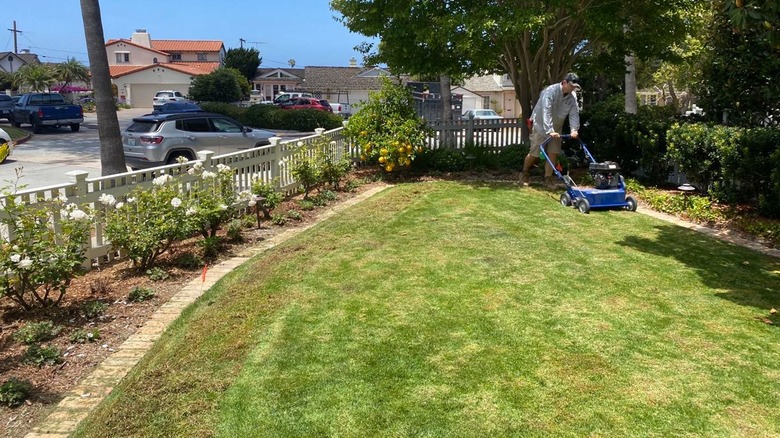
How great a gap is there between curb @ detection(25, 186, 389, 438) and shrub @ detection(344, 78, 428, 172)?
5.00 metres

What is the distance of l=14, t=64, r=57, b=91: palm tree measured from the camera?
65.3m

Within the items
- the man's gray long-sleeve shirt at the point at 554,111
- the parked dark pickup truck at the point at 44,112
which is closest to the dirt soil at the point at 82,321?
the man's gray long-sleeve shirt at the point at 554,111

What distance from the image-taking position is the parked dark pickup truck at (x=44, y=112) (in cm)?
2950

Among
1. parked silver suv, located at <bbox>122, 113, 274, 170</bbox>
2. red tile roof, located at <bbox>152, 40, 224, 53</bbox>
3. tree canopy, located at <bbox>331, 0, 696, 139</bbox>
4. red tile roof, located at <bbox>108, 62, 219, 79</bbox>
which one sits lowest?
parked silver suv, located at <bbox>122, 113, 274, 170</bbox>

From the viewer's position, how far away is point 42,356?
15.3 feet

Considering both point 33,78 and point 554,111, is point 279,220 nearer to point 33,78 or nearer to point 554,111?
point 554,111

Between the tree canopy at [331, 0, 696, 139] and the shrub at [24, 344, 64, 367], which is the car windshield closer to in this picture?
the tree canopy at [331, 0, 696, 139]

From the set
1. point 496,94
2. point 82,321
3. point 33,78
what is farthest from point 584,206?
point 33,78

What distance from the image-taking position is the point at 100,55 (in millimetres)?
10508

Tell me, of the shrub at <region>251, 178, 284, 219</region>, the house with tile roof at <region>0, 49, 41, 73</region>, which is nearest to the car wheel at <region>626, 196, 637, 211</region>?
the shrub at <region>251, 178, 284, 219</region>

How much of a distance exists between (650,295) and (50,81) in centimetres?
7425

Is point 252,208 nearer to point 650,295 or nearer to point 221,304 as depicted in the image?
point 221,304

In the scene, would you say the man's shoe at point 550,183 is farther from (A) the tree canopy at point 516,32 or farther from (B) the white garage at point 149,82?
(B) the white garage at point 149,82

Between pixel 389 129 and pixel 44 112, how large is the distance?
2334cm
